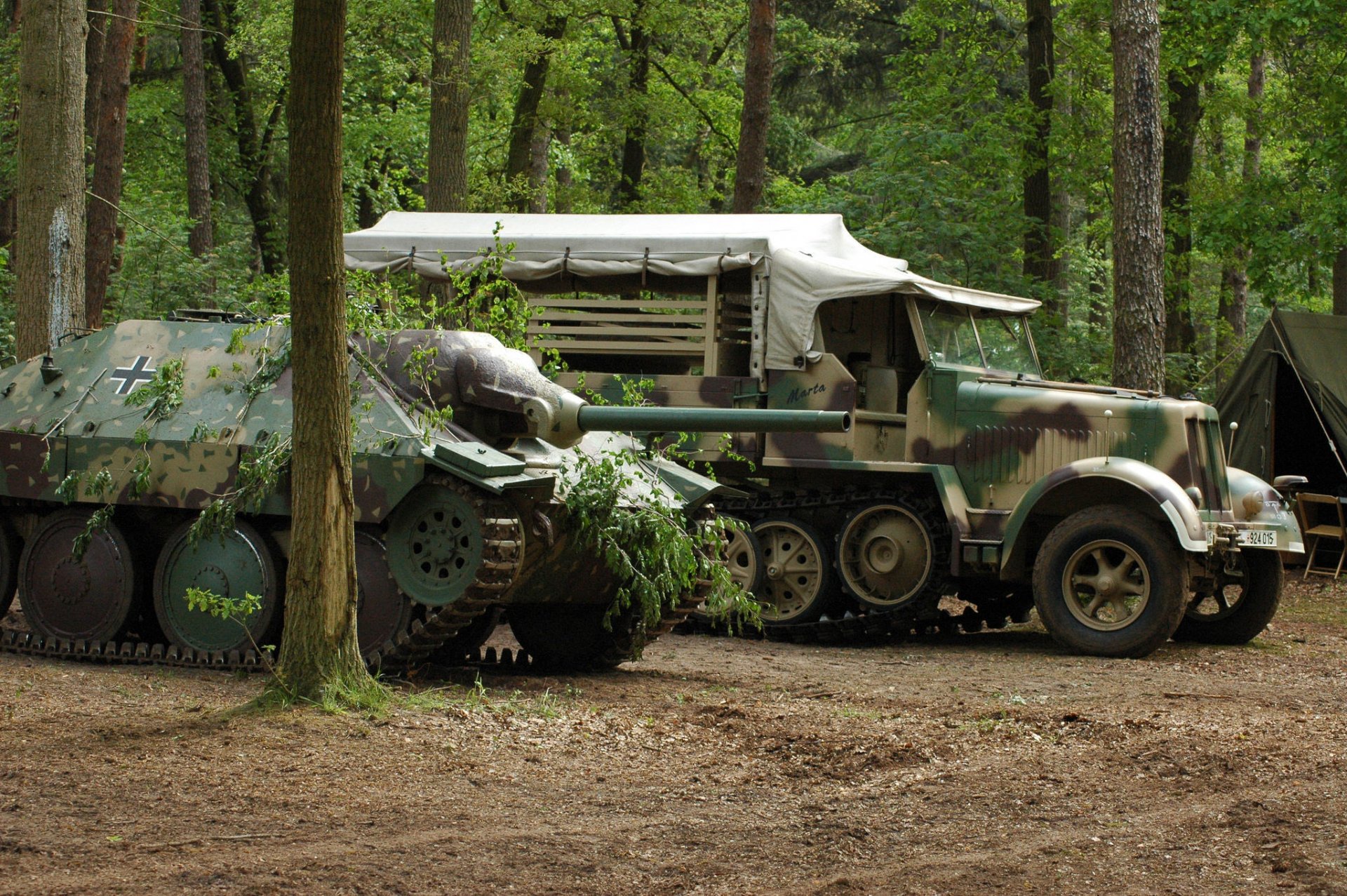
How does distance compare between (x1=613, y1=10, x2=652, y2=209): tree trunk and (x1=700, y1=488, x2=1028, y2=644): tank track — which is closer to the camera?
(x1=700, y1=488, x2=1028, y2=644): tank track

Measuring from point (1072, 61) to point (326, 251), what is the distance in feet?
52.7

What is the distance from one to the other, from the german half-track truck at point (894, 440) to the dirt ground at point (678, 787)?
1.45 m

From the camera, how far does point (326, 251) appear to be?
24.5 ft

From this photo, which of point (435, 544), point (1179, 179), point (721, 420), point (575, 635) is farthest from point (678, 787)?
point (1179, 179)

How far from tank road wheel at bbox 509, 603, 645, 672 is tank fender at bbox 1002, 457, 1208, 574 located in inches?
116

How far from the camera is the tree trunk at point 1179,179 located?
20031mm

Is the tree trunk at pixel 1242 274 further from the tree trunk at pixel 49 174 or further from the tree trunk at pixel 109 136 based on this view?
the tree trunk at pixel 49 174

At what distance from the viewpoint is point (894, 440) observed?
40.2 feet

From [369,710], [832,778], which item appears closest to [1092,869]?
[832,778]

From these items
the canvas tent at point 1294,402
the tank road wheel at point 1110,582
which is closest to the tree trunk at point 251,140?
the canvas tent at point 1294,402

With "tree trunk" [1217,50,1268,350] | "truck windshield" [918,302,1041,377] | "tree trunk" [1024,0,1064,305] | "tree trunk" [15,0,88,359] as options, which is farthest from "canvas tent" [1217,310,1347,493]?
"tree trunk" [15,0,88,359]

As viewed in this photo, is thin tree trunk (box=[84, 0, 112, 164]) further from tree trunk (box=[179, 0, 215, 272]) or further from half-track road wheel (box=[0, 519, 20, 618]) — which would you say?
half-track road wheel (box=[0, 519, 20, 618])

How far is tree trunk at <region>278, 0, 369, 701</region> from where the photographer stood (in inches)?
291

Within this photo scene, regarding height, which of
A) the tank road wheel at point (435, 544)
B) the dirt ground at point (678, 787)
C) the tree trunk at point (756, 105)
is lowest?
the dirt ground at point (678, 787)
